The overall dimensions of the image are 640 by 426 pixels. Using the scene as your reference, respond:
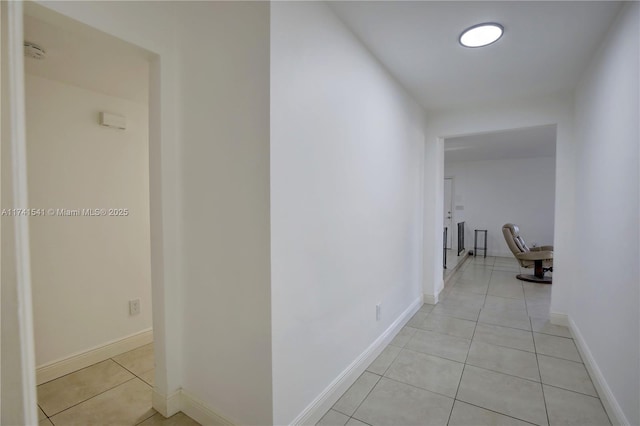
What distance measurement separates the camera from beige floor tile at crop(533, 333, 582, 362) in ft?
7.99

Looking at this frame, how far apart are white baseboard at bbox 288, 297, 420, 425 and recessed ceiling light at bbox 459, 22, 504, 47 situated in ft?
7.44

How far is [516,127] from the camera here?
3.18 metres

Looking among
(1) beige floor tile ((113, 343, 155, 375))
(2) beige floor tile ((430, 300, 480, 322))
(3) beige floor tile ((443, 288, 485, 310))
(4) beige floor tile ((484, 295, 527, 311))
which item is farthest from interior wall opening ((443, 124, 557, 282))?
(1) beige floor tile ((113, 343, 155, 375))

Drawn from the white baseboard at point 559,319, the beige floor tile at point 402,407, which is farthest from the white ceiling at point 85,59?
the white baseboard at point 559,319

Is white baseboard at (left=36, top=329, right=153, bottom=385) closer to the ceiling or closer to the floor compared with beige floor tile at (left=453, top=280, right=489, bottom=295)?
closer to the ceiling

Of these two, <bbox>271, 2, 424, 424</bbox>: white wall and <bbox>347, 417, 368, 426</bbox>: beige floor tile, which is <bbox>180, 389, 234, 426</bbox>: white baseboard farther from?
<bbox>347, 417, 368, 426</bbox>: beige floor tile

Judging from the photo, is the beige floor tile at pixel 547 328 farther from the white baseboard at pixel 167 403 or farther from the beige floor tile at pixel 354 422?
the white baseboard at pixel 167 403

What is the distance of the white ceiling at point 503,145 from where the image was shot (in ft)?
15.0

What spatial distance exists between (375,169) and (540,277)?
4.18 metres

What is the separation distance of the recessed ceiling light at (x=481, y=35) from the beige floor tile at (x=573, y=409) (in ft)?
7.67

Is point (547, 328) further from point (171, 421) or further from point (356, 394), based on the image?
point (171, 421)

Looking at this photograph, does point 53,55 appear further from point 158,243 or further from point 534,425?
point 534,425

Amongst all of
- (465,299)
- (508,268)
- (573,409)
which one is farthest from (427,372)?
(508,268)

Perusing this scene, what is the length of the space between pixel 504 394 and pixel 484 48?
2.34 meters
